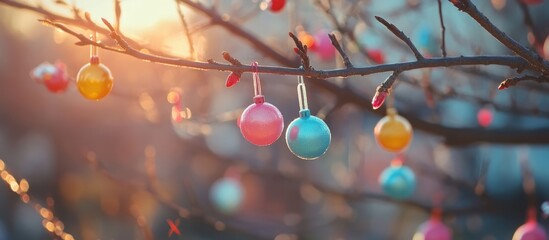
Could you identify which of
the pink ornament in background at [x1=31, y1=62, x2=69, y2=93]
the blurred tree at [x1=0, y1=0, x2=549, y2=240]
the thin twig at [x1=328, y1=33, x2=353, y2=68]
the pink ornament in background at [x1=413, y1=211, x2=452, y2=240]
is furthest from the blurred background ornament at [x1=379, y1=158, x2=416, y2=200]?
the thin twig at [x1=328, y1=33, x2=353, y2=68]

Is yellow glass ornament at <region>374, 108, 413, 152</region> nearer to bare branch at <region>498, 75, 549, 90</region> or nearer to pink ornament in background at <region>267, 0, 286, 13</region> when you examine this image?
pink ornament in background at <region>267, 0, 286, 13</region>

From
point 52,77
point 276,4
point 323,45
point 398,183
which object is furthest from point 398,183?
point 52,77

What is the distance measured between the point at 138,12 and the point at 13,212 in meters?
9.83

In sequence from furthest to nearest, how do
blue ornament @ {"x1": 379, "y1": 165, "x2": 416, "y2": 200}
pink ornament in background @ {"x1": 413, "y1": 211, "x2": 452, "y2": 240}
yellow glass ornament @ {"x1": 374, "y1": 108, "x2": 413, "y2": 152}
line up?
1. pink ornament in background @ {"x1": 413, "y1": 211, "x2": 452, "y2": 240}
2. blue ornament @ {"x1": 379, "y1": 165, "x2": 416, "y2": 200}
3. yellow glass ornament @ {"x1": 374, "y1": 108, "x2": 413, "y2": 152}

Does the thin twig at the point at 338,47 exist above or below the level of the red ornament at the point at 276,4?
below

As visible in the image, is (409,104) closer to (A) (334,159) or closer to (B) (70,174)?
(A) (334,159)

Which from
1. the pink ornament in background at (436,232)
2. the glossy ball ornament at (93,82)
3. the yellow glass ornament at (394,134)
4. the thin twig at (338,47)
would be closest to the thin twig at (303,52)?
the thin twig at (338,47)

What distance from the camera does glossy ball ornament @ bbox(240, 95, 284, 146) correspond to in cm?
189

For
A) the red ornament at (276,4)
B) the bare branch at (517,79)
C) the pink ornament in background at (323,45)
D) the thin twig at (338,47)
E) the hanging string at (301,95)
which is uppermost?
the pink ornament in background at (323,45)

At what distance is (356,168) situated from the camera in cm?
462

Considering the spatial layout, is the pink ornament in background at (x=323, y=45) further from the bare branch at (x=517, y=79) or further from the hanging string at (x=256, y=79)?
the bare branch at (x=517, y=79)

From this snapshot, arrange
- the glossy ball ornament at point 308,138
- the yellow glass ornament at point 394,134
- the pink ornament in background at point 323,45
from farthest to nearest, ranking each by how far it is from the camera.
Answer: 1. the pink ornament in background at point 323,45
2. the yellow glass ornament at point 394,134
3. the glossy ball ornament at point 308,138

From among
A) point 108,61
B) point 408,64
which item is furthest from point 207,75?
point 108,61

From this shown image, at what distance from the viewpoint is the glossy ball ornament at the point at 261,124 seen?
1895 millimetres
